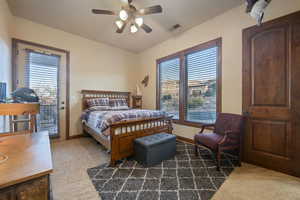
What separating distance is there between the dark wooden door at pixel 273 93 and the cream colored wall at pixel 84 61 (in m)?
3.86

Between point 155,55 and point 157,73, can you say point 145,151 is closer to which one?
point 157,73

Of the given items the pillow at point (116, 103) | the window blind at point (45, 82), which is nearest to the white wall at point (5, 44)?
the window blind at point (45, 82)

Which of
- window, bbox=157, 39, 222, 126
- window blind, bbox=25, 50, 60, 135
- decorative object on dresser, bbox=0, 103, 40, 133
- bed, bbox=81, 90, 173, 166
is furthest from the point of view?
window blind, bbox=25, 50, 60, 135

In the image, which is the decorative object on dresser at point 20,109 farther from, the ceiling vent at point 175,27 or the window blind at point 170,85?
the ceiling vent at point 175,27

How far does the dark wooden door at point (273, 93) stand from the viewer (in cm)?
208

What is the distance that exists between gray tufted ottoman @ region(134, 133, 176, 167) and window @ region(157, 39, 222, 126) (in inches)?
48.3

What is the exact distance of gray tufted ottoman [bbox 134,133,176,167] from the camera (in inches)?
91.6

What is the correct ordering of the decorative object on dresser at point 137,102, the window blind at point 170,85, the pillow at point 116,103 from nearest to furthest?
the window blind at point 170,85 < the pillow at point 116,103 < the decorative object on dresser at point 137,102

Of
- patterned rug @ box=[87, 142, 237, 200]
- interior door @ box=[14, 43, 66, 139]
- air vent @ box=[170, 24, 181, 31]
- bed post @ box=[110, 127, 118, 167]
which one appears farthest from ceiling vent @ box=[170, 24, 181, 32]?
patterned rug @ box=[87, 142, 237, 200]

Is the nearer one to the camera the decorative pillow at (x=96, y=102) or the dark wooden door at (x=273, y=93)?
the dark wooden door at (x=273, y=93)

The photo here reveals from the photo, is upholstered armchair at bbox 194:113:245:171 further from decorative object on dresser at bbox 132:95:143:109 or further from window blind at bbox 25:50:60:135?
window blind at bbox 25:50:60:135

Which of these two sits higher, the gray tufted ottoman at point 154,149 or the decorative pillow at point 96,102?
the decorative pillow at point 96,102

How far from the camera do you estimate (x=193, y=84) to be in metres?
3.68

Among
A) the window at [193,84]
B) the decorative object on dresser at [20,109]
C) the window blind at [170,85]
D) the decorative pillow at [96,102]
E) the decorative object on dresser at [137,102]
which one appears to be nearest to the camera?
the decorative object on dresser at [20,109]
